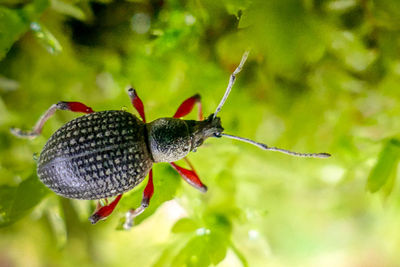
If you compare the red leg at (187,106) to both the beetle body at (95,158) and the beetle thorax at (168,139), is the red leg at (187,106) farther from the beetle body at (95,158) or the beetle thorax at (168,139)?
the beetle body at (95,158)

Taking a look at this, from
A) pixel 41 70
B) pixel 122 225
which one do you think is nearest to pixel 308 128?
pixel 122 225

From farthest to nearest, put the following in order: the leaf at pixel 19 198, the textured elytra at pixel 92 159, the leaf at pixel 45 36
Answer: the leaf at pixel 45 36, the leaf at pixel 19 198, the textured elytra at pixel 92 159

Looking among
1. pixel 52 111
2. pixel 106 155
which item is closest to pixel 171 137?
pixel 106 155

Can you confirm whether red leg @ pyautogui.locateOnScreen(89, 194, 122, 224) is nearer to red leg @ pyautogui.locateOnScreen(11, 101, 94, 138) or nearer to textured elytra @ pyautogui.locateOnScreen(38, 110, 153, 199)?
textured elytra @ pyautogui.locateOnScreen(38, 110, 153, 199)

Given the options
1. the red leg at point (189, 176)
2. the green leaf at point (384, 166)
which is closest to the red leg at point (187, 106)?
the red leg at point (189, 176)

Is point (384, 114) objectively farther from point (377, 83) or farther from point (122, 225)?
point (122, 225)
